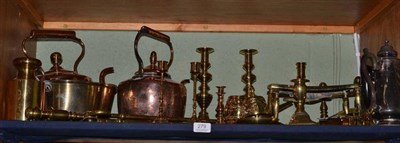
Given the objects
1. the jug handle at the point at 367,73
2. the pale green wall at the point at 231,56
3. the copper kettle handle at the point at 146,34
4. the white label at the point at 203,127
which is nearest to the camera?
the white label at the point at 203,127

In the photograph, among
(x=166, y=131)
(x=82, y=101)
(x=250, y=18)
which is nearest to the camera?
(x=166, y=131)

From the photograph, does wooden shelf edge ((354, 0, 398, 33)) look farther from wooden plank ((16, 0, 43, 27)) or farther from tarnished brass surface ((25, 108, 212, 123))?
wooden plank ((16, 0, 43, 27))

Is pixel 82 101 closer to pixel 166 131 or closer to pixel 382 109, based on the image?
pixel 166 131

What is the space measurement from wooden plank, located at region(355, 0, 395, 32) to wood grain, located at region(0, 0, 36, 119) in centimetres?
86

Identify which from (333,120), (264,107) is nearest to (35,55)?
(264,107)

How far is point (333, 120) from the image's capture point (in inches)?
66.1

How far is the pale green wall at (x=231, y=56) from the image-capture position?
195 cm

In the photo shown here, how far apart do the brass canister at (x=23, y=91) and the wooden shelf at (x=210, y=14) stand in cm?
25

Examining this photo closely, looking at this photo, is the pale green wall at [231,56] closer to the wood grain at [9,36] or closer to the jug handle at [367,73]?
the wood grain at [9,36]

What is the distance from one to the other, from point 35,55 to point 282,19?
25.9 inches

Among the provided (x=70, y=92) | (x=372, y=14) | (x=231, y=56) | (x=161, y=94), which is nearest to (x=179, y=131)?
(x=161, y=94)

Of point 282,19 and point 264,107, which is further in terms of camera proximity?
point 282,19

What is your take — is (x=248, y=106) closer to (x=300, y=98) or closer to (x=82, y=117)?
(x=300, y=98)

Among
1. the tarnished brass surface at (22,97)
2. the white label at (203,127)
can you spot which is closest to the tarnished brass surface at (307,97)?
the white label at (203,127)
